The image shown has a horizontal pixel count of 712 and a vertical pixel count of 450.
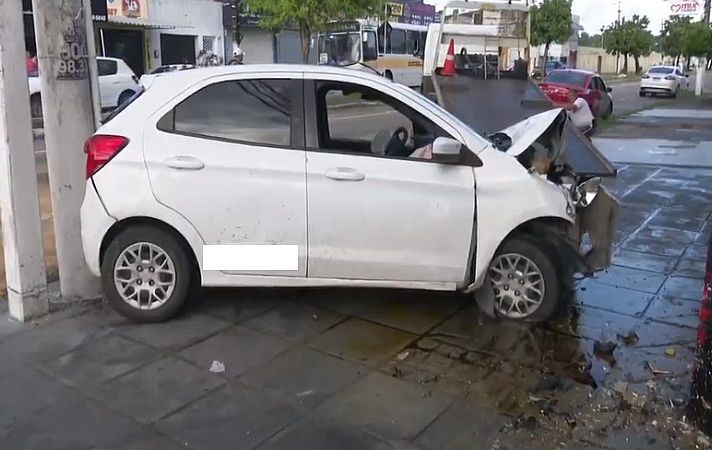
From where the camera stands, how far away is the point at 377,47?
32.0m

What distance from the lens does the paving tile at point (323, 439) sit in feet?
11.8

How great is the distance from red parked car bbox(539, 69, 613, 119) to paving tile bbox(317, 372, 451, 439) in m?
17.7

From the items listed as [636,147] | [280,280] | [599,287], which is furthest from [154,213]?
[636,147]

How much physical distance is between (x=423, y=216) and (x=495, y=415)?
4.68ft

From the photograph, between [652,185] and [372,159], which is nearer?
[372,159]

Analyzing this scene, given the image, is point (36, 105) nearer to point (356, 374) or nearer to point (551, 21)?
point (356, 374)

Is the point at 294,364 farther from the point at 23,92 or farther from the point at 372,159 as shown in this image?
the point at 23,92

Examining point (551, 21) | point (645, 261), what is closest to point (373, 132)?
point (645, 261)

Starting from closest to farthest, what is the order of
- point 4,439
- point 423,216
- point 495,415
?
point 4,439, point 495,415, point 423,216

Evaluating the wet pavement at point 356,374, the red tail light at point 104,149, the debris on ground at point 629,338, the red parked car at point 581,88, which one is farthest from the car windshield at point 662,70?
the red tail light at point 104,149

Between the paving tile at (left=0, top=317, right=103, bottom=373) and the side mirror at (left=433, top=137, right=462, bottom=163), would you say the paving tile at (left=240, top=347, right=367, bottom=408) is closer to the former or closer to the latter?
the paving tile at (left=0, top=317, right=103, bottom=373)

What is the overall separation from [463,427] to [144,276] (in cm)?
243

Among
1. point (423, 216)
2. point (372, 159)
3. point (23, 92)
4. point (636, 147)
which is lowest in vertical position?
point (636, 147)

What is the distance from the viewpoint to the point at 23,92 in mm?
4941
